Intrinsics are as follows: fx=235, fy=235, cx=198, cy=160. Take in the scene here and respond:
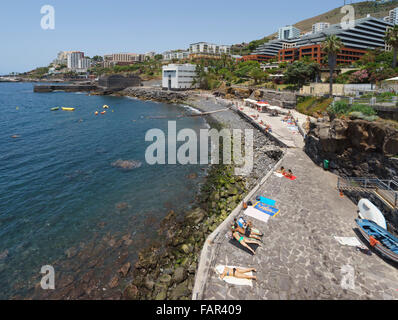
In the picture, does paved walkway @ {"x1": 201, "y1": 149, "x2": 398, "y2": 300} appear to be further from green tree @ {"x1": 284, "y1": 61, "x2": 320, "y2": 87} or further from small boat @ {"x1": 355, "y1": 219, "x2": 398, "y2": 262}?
green tree @ {"x1": 284, "y1": 61, "x2": 320, "y2": 87}

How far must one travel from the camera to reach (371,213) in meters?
12.0

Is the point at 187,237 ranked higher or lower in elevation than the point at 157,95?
lower

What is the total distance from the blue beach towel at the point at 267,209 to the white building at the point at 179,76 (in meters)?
87.8

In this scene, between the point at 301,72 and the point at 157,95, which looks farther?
the point at 157,95

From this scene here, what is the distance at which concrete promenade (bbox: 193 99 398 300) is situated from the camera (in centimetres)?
852

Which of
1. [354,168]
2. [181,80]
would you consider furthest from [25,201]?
[181,80]

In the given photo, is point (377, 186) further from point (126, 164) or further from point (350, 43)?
point (350, 43)

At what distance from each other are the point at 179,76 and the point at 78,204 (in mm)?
84236

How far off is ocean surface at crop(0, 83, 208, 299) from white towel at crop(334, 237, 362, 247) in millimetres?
10338

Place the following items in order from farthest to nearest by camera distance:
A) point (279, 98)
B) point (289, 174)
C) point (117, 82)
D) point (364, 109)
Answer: point (117, 82)
point (279, 98)
point (289, 174)
point (364, 109)

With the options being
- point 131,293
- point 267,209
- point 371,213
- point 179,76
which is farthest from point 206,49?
point 131,293

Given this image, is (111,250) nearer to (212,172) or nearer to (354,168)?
(212,172)

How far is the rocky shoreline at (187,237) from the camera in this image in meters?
11.1

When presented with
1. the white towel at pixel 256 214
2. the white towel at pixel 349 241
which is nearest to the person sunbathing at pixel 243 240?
the white towel at pixel 256 214
